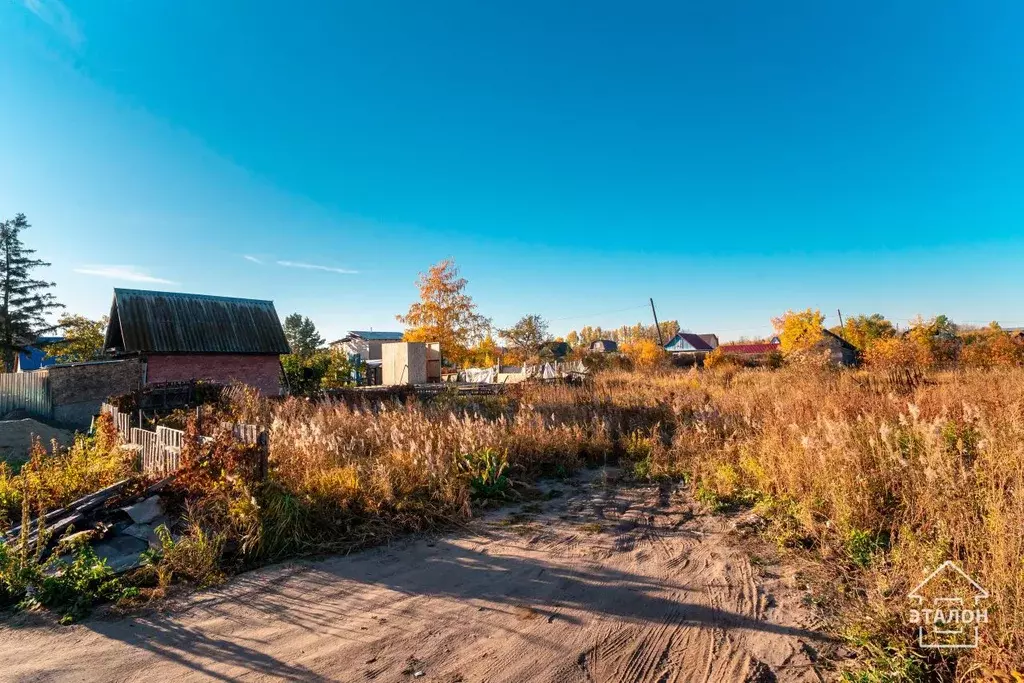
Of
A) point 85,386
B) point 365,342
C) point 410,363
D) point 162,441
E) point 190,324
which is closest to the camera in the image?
point 162,441

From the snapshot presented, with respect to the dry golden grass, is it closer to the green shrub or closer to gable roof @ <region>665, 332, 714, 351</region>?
the green shrub

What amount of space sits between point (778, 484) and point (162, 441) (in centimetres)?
889

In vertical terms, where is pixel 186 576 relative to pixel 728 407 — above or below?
below

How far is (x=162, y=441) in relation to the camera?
7.53 meters

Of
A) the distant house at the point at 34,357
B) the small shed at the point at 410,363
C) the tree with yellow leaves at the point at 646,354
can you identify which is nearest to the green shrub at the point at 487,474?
the small shed at the point at 410,363

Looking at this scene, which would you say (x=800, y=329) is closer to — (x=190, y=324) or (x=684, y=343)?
(x=684, y=343)

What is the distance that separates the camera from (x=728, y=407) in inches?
410

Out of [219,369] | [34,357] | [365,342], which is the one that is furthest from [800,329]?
[34,357]

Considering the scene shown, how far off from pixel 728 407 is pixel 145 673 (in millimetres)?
10147

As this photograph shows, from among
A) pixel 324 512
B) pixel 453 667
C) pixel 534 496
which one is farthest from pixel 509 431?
pixel 453 667

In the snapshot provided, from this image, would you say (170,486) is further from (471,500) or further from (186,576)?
(471,500)

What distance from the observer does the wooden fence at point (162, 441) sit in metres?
6.40

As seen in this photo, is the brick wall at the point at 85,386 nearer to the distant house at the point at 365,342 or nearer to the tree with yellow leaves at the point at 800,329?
the tree with yellow leaves at the point at 800,329

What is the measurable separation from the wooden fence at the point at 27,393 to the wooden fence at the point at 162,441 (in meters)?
9.56
